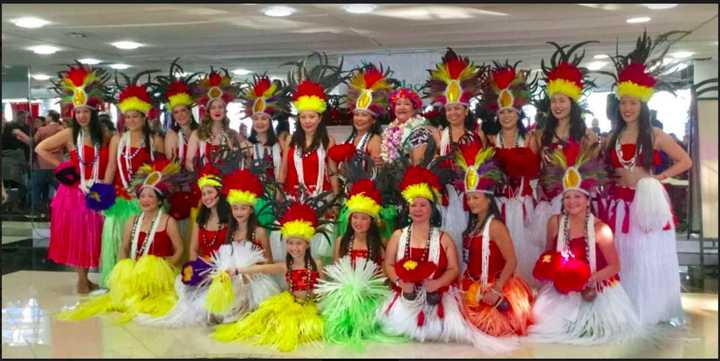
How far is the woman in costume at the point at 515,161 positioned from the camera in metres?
4.36

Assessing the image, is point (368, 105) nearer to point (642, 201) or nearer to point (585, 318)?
point (642, 201)

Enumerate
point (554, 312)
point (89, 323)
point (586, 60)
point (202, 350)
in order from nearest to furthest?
point (202, 350)
point (554, 312)
point (89, 323)
point (586, 60)

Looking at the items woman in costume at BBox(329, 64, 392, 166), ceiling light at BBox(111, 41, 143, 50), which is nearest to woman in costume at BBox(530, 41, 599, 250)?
woman in costume at BBox(329, 64, 392, 166)

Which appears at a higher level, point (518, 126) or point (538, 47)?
point (538, 47)

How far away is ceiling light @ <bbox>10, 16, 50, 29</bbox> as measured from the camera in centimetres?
470

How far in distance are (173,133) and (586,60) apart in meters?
3.53

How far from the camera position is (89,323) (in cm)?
411

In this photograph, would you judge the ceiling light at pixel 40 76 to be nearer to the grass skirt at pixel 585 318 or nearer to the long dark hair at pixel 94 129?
the long dark hair at pixel 94 129

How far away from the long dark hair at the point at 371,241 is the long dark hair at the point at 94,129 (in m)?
2.28

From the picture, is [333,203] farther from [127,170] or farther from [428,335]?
[127,170]

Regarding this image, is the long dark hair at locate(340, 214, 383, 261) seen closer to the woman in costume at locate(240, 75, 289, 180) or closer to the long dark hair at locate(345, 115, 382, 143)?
the long dark hair at locate(345, 115, 382, 143)

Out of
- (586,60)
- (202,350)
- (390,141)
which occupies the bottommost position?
(202,350)

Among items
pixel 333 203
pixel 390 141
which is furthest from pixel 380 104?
pixel 333 203

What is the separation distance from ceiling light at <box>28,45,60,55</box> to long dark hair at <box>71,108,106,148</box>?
109 centimetres
